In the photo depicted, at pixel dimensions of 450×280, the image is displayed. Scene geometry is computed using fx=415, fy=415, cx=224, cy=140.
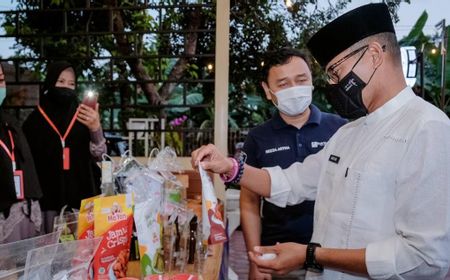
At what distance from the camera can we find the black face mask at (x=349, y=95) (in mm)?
1083

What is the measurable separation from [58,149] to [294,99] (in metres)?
1.20

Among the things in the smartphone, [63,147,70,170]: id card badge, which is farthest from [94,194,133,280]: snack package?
[63,147,70,170]: id card badge

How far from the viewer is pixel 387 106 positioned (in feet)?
3.55

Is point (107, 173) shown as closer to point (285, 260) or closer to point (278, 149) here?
point (285, 260)

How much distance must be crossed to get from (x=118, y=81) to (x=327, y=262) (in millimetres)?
2372

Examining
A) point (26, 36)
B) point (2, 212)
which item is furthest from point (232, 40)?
point (2, 212)

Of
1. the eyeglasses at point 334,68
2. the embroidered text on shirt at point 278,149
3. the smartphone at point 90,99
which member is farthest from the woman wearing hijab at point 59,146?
the eyeglasses at point 334,68

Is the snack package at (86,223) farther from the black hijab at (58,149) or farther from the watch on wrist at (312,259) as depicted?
the black hijab at (58,149)

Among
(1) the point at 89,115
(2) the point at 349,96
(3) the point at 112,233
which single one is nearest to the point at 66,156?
(1) the point at 89,115

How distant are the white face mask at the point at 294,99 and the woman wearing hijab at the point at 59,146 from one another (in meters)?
0.91

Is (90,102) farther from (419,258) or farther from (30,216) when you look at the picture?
(419,258)

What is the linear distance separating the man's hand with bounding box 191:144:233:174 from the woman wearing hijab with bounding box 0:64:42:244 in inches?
37.6

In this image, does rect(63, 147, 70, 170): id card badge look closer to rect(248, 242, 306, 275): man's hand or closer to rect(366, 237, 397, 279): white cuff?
rect(248, 242, 306, 275): man's hand

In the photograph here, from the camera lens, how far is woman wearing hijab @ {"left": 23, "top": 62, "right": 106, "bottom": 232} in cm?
210
